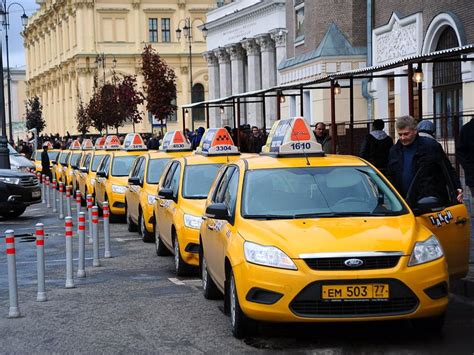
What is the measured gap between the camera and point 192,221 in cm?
1233

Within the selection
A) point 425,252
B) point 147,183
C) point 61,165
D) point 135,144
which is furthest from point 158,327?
point 61,165

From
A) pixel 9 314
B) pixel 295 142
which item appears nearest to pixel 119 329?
pixel 9 314

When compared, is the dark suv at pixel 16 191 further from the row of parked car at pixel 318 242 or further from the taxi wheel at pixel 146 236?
the row of parked car at pixel 318 242

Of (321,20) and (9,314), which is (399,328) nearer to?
(9,314)

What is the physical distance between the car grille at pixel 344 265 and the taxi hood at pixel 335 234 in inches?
2.9

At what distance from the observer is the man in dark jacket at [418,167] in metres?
10.1

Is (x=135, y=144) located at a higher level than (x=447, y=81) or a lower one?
lower

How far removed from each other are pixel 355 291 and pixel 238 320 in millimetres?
1128

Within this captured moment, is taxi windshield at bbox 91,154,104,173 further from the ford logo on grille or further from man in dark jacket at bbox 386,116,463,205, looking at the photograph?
the ford logo on grille

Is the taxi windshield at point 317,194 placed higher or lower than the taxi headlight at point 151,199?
higher

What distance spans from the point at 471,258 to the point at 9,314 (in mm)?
5852

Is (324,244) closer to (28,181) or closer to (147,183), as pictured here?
(147,183)

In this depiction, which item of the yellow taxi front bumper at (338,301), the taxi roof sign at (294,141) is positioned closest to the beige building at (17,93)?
the taxi roof sign at (294,141)

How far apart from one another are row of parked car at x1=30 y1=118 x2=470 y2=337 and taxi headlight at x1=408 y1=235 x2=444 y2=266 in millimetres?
11
